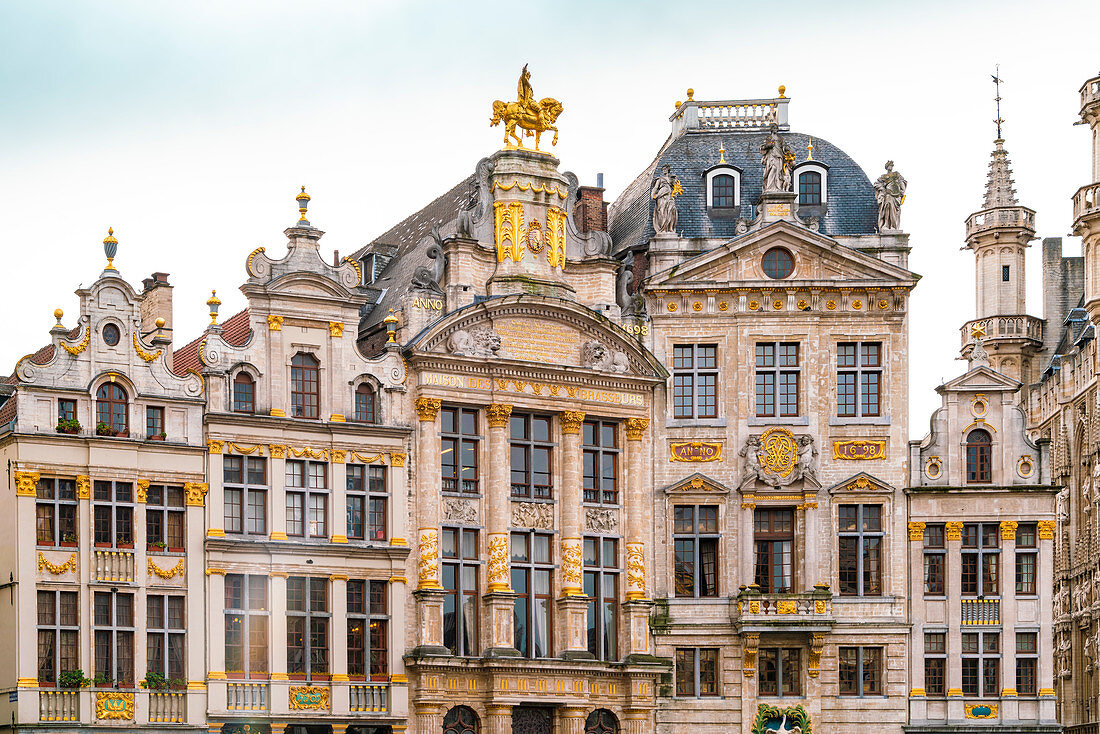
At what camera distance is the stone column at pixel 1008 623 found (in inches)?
2211

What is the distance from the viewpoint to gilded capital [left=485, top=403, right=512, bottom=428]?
2148 inches

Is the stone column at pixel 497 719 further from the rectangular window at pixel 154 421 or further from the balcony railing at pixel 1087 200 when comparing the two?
the balcony railing at pixel 1087 200

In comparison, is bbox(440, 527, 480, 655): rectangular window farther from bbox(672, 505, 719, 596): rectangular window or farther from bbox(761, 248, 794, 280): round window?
bbox(761, 248, 794, 280): round window

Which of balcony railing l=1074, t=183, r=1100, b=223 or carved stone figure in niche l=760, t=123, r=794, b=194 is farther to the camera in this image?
balcony railing l=1074, t=183, r=1100, b=223

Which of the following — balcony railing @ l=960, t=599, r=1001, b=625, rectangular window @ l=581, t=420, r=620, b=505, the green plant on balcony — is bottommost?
the green plant on balcony

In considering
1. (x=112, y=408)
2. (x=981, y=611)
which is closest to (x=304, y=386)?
(x=112, y=408)

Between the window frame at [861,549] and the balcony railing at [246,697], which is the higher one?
the window frame at [861,549]

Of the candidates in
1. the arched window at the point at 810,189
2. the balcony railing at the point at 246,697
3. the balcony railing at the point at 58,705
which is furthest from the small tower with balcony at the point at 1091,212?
the balcony railing at the point at 58,705

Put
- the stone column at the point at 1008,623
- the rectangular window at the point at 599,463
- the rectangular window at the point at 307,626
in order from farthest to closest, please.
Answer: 1. the stone column at the point at 1008,623
2. the rectangular window at the point at 599,463
3. the rectangular window at the point at 307,626

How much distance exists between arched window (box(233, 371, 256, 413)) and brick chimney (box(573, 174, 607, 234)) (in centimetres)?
1206

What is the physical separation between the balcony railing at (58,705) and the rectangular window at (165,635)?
1894 millimetres

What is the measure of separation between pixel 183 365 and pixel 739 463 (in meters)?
13.7

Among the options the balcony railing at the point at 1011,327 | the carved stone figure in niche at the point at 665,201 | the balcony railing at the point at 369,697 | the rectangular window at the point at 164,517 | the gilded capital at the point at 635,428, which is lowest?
the balcony railing at the point at 369,697

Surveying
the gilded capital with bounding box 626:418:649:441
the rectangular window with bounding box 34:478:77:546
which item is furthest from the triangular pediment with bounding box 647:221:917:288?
the rectangular window with bounding box 34:478:77:546
